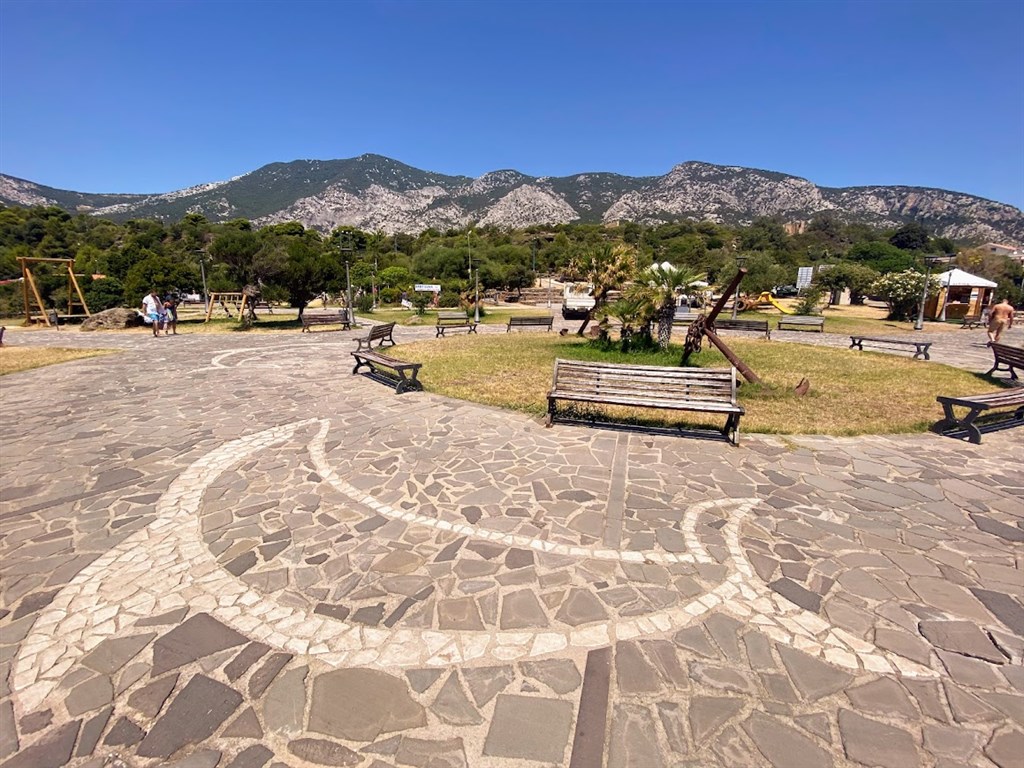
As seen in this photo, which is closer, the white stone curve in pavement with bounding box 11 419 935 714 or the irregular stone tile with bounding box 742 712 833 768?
the irregular stone tile with bounding box 742 712 833 768

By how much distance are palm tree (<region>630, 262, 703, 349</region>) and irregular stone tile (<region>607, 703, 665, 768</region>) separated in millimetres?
11813

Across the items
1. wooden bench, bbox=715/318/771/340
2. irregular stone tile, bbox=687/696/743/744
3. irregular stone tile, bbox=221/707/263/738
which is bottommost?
irregular stone tile, bbox=221/707/263/738

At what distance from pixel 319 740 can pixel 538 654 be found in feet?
4.08

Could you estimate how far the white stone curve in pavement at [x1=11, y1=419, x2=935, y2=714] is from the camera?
2.75 m

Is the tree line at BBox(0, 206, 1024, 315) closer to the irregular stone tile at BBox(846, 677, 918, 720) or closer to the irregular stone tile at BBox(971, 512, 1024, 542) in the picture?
the irregular stone tile at BBox(971, 512, 1024, 542)

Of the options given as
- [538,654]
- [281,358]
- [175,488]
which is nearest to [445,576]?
[538,654]

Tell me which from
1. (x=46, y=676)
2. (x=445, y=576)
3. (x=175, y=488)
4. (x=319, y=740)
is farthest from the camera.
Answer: (x=175, y=488)

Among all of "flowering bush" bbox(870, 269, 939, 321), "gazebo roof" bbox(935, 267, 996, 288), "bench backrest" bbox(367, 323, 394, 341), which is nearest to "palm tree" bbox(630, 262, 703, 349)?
"bench backrest" bbox(367, 323, 394, 341)

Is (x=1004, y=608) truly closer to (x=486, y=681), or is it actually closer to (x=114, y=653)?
(x=486, y=681)

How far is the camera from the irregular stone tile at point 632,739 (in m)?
2.15

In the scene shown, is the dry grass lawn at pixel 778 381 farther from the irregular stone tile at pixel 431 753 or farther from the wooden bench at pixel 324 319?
the wooden bench at pixel 324 319

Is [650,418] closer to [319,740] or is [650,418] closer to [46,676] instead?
[319,740]

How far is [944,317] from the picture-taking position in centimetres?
2780

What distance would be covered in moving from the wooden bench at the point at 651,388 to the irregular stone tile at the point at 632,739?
4494mm
